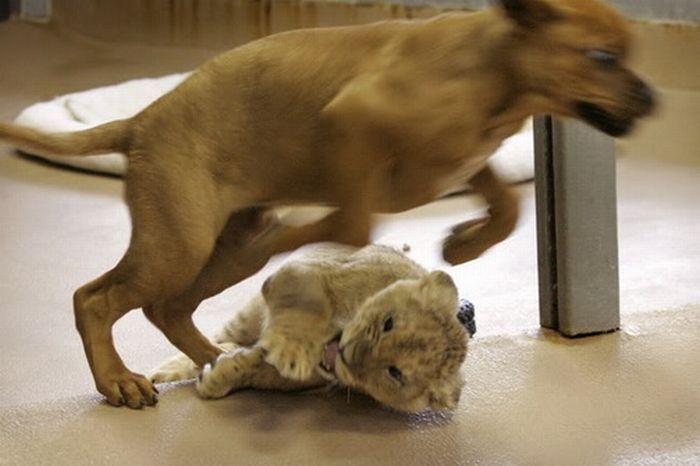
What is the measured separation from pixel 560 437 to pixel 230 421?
510 millimetres

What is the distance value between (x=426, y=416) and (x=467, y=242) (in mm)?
286

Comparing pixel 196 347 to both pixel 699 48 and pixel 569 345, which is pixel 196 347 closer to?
pixel 569 345

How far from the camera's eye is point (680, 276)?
10.2 ft

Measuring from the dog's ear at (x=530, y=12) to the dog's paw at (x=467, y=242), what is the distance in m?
0.33

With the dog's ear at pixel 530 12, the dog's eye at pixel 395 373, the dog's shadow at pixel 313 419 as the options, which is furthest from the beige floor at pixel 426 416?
the dog's ear at pixel 530 12

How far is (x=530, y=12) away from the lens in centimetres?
173

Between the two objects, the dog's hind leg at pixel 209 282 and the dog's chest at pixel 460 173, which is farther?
the dog's hind leg at pixel 209 282

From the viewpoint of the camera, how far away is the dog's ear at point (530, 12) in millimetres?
1708

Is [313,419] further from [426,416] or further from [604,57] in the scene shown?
[604,57]

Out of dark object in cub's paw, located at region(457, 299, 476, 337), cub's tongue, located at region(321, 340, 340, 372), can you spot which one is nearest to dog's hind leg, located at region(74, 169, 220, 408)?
cub's tongue, located at region(321, 340, 340, 372)

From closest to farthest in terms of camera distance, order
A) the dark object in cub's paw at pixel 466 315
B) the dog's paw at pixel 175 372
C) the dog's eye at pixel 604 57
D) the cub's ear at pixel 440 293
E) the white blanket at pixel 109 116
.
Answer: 1. the dog's eye at pixel 604 57
2. the cub's ear at pixel 440 293
3. the dark object in cub's paw at pixel 466 315
4. the dog's paw at pixel 175 372
5. the white blanket at pixel 109 116

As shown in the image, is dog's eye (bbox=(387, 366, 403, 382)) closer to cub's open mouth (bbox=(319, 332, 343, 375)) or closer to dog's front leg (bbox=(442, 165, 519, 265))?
cub's open mouth (bbox=(319, 332, 343, 375))

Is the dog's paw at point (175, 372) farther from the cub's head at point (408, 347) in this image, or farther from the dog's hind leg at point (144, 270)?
the cub's head at point (408, 347)

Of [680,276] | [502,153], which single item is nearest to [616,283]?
[680,276]
